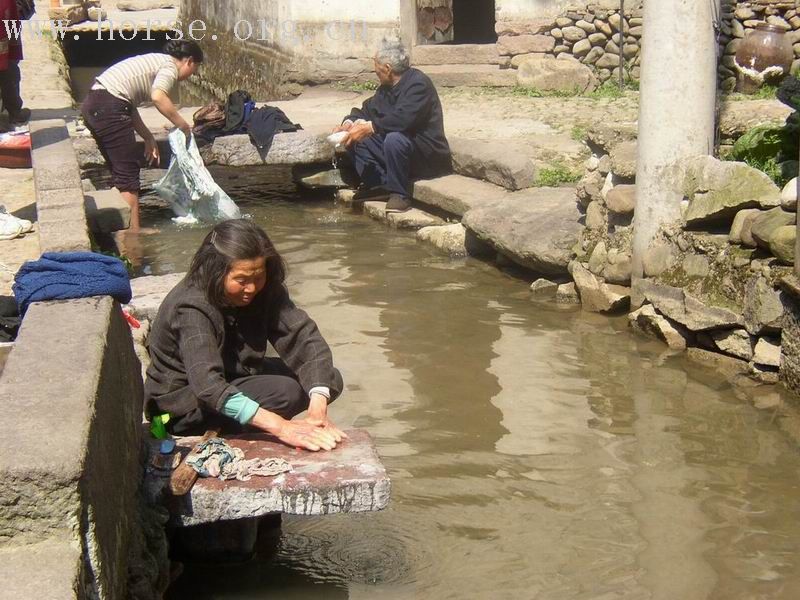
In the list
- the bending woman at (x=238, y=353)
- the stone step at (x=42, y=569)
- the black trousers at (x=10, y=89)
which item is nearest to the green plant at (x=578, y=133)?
the black trousers at (x=10, y=89)

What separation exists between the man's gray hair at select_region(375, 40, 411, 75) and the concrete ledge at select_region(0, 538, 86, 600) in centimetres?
718

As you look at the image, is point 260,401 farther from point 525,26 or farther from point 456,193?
A: point 525,26

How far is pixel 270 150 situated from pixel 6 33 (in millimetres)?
2419

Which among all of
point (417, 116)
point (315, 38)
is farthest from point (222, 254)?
point (315, 38)

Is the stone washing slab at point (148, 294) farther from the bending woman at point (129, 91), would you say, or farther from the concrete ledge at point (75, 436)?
the bending woman at point (129, 91)

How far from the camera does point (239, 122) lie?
10219 mm

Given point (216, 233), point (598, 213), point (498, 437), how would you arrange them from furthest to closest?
point (598, 213), point (498, 437), point (216, 233)

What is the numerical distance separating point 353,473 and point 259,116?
23.6ft

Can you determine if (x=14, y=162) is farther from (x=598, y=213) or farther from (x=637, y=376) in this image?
(x=637, y=376)

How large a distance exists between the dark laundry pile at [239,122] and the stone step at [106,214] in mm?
2747

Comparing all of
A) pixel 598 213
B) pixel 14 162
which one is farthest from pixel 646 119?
pixel 14 162

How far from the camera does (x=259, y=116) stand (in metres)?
10.2

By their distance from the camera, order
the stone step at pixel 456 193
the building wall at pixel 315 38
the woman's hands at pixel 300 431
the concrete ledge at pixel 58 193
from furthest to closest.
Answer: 1. the building wall at pixel 315 38
2. the stone step at pixel 456 193
3. the concrete ledge at pixel 58 193
4. the woman's hands at pixel 300 431

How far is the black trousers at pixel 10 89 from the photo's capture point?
9995 millimetres
